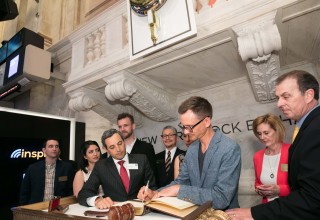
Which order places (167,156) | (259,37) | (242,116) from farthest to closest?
(242,116)
(167,156)
(259,37)

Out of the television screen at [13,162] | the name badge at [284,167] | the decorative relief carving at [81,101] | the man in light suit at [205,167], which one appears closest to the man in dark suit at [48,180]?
the decorative relief carving at [81,101]

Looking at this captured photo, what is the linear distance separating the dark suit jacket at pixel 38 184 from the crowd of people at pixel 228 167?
0.76 m

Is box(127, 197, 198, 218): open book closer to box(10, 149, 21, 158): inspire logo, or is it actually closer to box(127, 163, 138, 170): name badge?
box(127, 163, 138, 170): name badge

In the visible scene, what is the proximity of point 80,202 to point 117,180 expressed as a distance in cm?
40

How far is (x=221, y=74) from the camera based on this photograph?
3707mm

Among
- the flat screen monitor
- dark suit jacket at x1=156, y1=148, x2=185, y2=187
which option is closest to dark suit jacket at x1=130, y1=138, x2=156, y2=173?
dark suit jacket at x1=156, y1=148, x2=185, y2=187

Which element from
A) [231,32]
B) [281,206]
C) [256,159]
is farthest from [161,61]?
[281,206]

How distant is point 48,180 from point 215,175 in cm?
282

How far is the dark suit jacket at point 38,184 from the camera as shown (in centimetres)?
335

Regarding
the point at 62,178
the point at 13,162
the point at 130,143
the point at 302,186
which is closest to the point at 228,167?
the point at 302,186

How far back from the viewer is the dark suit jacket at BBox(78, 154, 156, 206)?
6.81 feet

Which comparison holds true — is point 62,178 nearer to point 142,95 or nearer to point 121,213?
point 142,95

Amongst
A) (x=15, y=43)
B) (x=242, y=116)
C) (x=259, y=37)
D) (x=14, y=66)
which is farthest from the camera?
(x=15, y=43)

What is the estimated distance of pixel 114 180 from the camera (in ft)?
6.91
